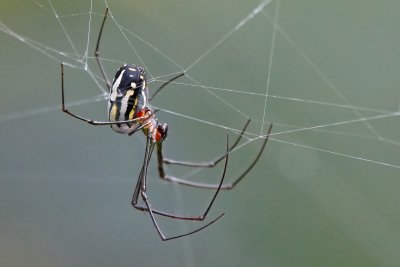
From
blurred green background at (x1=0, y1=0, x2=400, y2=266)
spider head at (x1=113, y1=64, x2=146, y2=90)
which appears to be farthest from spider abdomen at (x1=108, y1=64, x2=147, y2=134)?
blurred green background at (x1=0, y1=0, x2=400, y2=266)

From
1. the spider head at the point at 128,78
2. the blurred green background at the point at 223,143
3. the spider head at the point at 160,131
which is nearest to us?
the spider head at the point at 128,78

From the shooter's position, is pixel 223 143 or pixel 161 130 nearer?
pixel 161 130

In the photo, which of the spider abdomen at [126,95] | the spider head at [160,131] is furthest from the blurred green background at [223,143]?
the spider abdomen at [126,95]

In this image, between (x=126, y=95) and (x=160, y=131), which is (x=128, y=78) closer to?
(x=126, y=95)

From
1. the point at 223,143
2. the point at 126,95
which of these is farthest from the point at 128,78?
the point at 223,143

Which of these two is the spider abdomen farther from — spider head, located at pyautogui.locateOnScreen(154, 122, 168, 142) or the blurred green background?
the blurred green background

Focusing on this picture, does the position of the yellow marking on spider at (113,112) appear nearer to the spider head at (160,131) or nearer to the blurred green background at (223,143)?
the spider head at (160,131)
